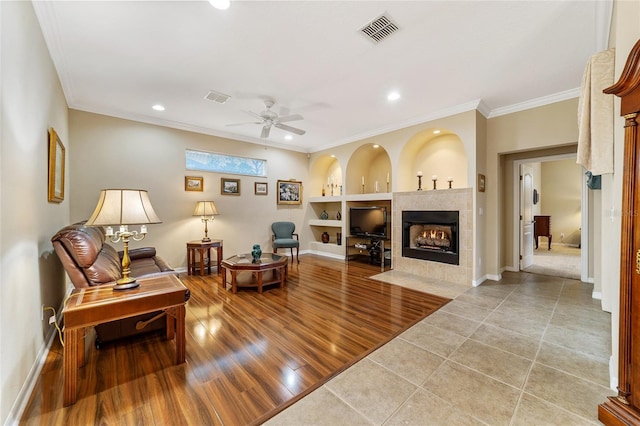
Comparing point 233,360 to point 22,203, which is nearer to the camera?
point 22,203

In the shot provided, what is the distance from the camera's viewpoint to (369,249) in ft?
18.6

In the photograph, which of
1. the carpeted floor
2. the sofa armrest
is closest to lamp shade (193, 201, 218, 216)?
the sofa armrest

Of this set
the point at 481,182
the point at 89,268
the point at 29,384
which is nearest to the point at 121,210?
the point at 89,268

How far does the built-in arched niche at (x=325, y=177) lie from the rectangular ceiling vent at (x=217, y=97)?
11.2ft

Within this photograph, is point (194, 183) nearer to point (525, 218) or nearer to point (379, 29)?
point (379, 29)

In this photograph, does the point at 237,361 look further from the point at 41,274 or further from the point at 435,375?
the point at 41,274

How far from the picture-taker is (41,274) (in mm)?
2139

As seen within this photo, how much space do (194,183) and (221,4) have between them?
12.1ft

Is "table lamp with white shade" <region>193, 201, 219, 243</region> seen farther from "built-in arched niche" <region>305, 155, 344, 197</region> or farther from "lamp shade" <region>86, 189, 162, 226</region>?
"lamp shade" <region>86, 189, 162, 226</region>

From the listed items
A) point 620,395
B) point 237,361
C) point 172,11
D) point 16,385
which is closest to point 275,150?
point 172,11

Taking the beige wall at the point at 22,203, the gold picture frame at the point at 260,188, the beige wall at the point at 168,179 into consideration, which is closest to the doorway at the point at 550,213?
the beige wall at the point at 168,179

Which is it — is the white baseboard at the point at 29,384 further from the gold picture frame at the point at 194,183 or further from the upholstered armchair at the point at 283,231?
the upholstered armchair at the point at 283,231

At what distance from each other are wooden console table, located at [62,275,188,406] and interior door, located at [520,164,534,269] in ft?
19.3

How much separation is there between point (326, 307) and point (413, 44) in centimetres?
305
